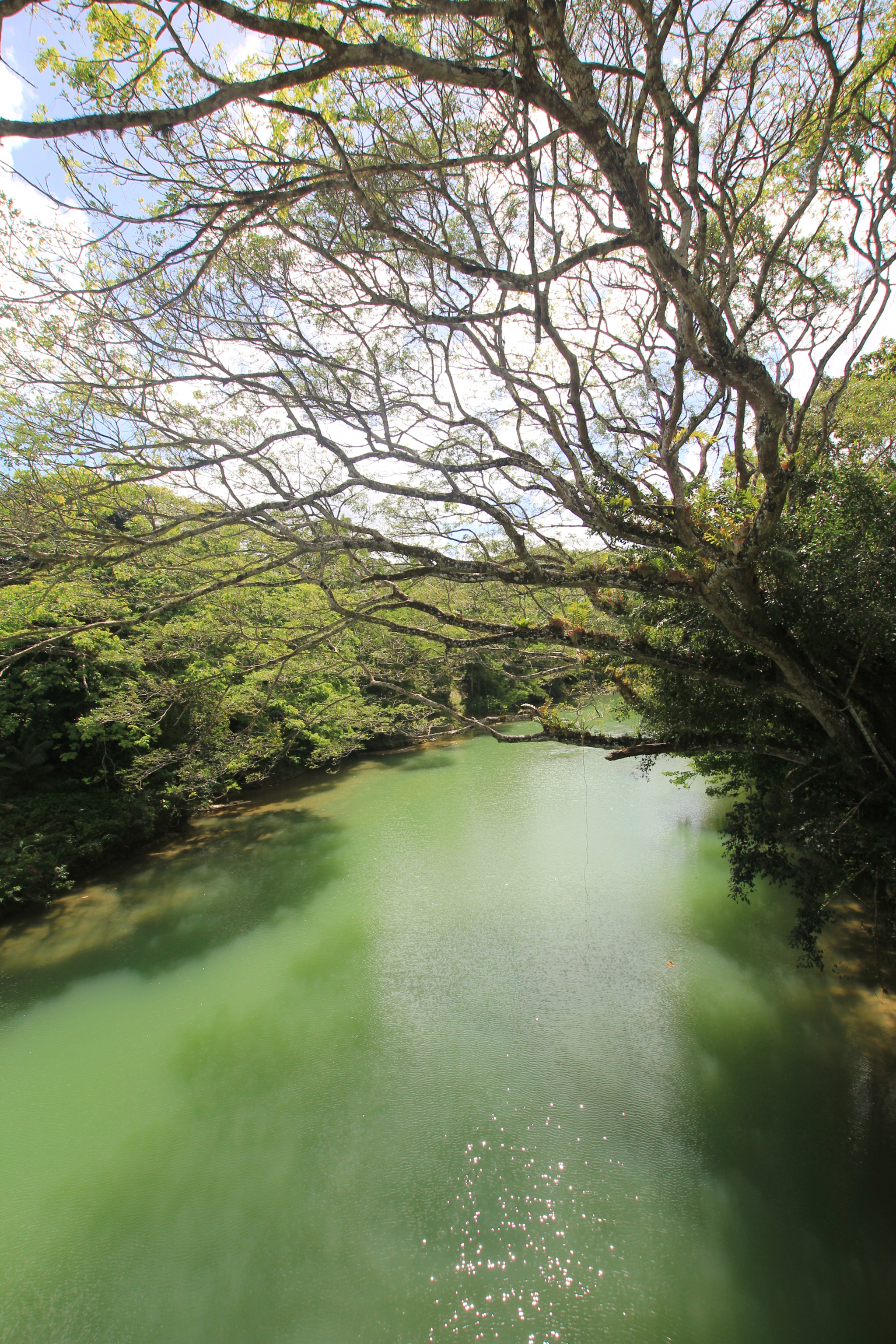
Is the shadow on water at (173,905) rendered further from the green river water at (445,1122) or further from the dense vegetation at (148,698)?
the dense vegetation at (148,698)

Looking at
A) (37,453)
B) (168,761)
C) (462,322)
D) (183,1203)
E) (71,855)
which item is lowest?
(183,1203)

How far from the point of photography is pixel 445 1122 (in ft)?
13.2

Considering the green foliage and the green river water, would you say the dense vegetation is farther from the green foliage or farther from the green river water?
the green foliage

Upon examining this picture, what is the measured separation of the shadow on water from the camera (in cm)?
646

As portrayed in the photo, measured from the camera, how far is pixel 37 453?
3.81 meters

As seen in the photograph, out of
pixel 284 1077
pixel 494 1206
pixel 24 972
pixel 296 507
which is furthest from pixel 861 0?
pixel 24 972

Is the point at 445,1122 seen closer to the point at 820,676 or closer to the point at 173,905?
the point at 820,676

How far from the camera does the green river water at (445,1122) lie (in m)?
2.98

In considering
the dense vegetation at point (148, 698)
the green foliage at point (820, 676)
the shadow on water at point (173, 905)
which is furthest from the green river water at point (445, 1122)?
the dense vegetation at point (148, 698)

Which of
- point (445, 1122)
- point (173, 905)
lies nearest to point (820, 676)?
point (445, 1122)

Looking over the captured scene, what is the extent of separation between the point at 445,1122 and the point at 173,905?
542cm

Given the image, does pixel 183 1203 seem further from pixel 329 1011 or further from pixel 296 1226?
pixel 329 1011

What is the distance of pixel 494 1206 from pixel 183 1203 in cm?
210

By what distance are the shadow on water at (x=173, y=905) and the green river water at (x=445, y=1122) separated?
0.18ft
